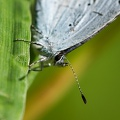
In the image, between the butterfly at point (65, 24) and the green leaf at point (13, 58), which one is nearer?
the green leaf at point (13, 58)

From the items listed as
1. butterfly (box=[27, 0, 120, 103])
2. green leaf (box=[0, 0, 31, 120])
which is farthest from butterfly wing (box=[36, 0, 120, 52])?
green leaf (box=[0, 0, 31, 120])

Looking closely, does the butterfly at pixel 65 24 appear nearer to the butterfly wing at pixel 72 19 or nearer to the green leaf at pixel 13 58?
the butterfly wing at pixel 72 19

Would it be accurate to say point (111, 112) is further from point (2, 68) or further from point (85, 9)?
point (2, 68)

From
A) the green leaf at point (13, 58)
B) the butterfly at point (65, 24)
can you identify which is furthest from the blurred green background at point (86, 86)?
the green leaf at point (13, 58)

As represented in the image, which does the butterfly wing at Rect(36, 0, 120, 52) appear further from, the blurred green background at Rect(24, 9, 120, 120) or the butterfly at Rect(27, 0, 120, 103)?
the blurred green background at Rect(24, 9, 120, 120)

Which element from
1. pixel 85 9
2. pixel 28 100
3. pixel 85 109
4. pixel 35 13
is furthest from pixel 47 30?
pixel 85 109

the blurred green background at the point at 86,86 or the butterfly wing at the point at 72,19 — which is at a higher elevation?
the butterfly wing at the point at 72,19

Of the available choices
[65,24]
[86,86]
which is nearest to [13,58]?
[65,24]
